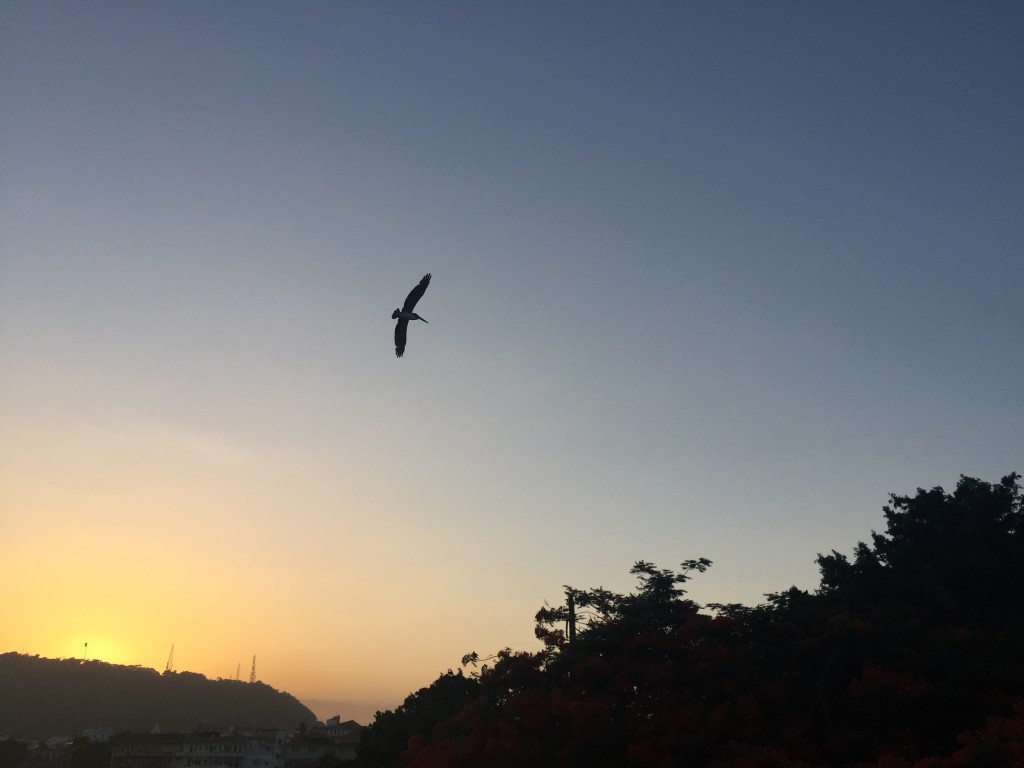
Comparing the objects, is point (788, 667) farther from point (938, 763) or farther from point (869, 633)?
point (938, 763)

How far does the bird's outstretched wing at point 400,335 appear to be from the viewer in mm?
18359

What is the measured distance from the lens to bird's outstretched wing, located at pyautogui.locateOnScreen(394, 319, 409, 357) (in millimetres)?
18359

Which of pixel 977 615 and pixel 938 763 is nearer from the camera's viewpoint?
pixel 938 763

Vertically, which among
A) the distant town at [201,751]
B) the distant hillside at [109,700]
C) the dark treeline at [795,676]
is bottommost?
the dark treeline at [795,676]

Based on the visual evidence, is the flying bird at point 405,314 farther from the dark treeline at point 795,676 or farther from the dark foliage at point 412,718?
the dark foliage at point 412,718

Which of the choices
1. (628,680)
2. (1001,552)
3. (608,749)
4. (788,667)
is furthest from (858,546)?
(608,749)

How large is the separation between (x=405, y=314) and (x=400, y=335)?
1.66ft

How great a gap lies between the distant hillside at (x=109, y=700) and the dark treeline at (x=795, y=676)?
111727 millimetres

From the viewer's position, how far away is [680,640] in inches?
997

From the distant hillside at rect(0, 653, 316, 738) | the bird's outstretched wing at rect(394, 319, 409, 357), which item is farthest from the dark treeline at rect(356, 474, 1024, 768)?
the distant hillside at rect(0, 653, 316, 738)

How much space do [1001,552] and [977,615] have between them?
402 centimetres

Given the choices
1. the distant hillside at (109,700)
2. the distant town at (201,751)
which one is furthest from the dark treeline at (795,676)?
the distant hillside at (109,700)

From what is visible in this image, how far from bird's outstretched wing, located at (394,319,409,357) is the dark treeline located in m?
11.9

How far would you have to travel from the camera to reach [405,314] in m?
18.3
